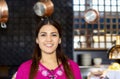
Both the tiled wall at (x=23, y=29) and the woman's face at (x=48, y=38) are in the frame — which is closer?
the woman's face at (x=48, y=38)

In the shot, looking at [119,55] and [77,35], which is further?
[77,35]

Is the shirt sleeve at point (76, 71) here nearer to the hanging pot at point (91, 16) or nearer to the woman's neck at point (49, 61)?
the woman's neck at point (49, 61)

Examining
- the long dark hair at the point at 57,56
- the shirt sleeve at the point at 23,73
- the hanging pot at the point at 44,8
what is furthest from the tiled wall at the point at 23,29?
the shirt sleeve at the point at 23,73

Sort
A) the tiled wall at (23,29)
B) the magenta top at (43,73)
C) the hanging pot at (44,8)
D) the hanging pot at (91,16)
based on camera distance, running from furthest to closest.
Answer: the hanging pot at (91,16)
the tiled wall at (23,29)
the hanging pot at (44,8)
the magenta top at (43,73)

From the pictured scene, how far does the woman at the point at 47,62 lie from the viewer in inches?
65.2

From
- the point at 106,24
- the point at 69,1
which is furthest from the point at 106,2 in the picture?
the point at 69,1

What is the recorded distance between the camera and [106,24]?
5.57 metres

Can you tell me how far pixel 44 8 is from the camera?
4.17 metres

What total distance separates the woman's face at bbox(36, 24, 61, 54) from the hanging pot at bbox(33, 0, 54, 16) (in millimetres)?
2488

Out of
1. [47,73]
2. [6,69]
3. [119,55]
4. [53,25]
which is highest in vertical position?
[53,25]

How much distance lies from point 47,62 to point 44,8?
2.52 meters

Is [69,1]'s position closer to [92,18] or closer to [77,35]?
[92,18]

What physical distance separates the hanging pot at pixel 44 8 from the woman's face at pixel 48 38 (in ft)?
8.16

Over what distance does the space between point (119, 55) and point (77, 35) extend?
78.0 inches
